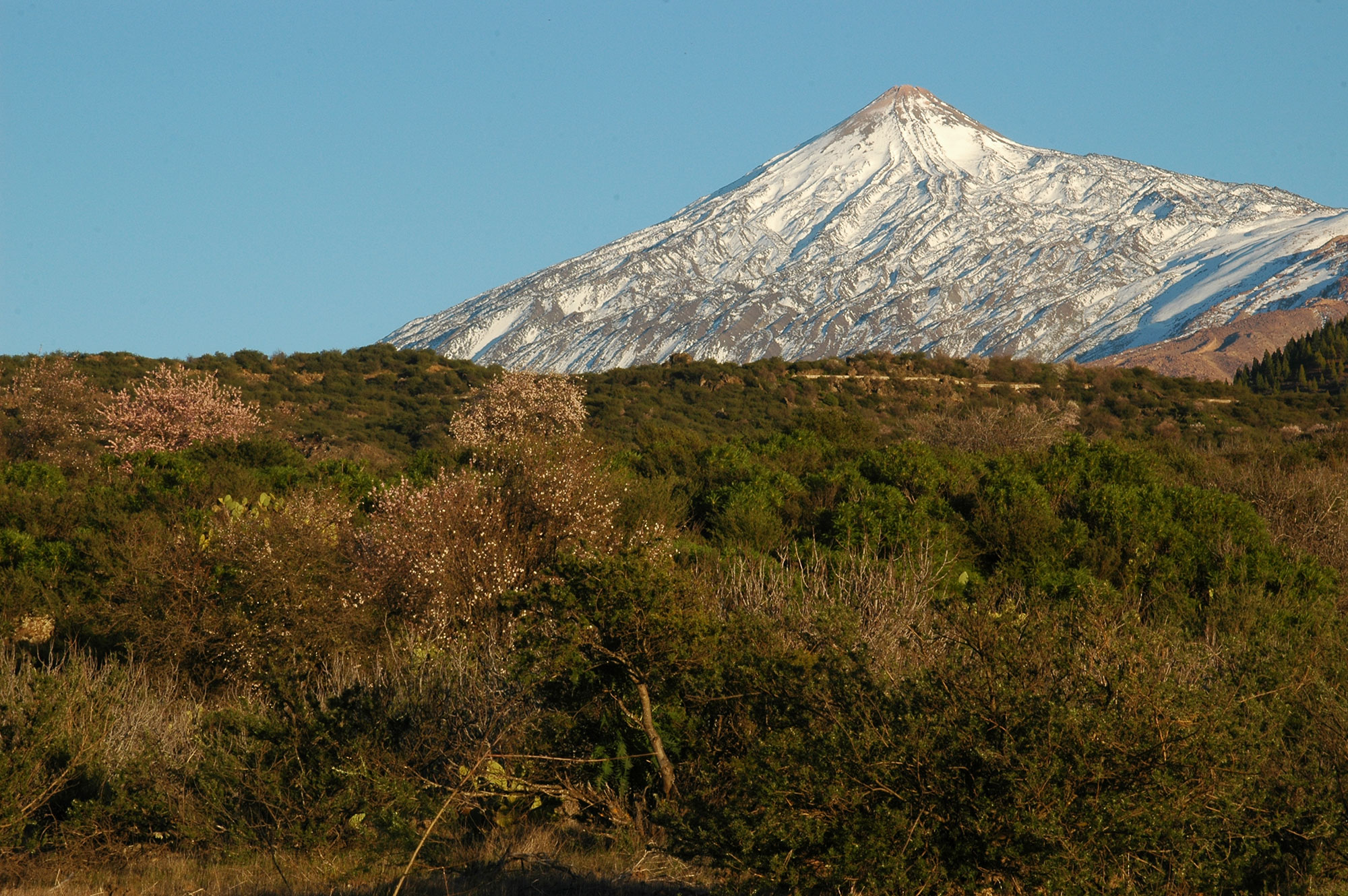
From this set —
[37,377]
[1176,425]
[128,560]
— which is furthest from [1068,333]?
[128,560]

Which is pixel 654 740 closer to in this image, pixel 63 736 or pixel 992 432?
pixel 63 736

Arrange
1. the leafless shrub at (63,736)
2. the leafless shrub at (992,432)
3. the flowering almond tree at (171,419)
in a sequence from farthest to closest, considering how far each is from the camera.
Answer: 1. the flowering almond tree at (171,419)
2. the leafless shrub at (992,432)
3. the leafless shrub at (63,736)

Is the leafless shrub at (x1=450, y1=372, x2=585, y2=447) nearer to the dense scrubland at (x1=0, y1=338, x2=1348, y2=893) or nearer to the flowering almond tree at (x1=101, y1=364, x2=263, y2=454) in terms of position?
the flowering almond tree at (x1=101, y1=364, x2=263, y2=454)

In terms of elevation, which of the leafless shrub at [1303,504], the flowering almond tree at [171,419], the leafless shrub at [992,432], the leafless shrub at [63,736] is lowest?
the leafless shrub at [1303,504]

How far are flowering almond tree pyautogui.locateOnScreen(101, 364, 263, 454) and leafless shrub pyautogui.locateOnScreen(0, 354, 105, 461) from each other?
107cm

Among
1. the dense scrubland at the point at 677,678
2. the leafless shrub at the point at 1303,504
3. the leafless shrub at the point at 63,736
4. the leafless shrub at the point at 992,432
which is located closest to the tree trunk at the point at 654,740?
the dense scrubland at the point at 677,678

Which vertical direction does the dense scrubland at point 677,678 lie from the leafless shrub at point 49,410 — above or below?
below

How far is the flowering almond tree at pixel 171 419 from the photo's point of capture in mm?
25641

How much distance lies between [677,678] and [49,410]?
88.1ft

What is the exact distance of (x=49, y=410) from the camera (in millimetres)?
28391

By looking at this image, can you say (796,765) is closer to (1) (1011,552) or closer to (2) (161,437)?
(1) (1011,552)

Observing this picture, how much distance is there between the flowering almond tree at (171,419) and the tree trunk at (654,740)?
20593 mm

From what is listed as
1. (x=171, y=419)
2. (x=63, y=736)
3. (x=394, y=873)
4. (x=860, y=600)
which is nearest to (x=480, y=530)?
(x=860, y=600)

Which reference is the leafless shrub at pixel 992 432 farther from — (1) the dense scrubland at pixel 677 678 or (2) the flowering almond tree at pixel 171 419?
(2) the flowering almond tree at pixel 171 419
